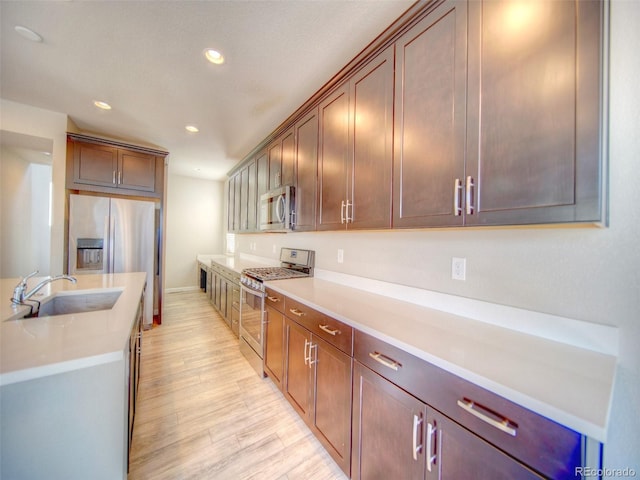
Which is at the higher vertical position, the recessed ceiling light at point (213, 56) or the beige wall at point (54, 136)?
the recessed ceiling light at point (213, 56)

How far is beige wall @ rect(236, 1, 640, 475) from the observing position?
2.83ft

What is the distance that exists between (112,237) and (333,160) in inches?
126

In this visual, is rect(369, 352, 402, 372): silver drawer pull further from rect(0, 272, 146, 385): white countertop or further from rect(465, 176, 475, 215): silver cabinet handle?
rect(0, 272, 146, 385): white countertop

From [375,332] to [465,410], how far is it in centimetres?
41

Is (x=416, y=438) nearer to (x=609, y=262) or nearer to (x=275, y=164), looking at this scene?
(x=609, y=262)

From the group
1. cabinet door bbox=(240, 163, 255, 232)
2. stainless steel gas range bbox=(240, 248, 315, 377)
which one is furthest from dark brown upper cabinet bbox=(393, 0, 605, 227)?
cabinet door bbox=(240, 163, 255, 232)

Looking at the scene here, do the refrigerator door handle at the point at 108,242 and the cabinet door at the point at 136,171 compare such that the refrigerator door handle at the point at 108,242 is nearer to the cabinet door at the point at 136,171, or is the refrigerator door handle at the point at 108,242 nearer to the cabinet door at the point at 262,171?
the cabinet door at the point at 136,171

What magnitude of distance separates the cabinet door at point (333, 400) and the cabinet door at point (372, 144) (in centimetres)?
85

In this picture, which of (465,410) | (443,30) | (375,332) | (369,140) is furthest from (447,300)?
(443,30)

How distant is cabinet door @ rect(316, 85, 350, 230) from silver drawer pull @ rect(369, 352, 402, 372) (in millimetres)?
921

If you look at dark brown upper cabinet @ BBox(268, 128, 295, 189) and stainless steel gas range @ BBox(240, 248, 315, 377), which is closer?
stainless steel gas range @ BBox(240, 248, 315, 377)

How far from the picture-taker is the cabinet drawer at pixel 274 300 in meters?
1.96

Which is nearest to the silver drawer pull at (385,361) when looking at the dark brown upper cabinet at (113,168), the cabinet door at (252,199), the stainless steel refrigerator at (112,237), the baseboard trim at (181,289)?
the cabinet door at (252,199)

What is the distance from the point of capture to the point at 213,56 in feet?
5.88
